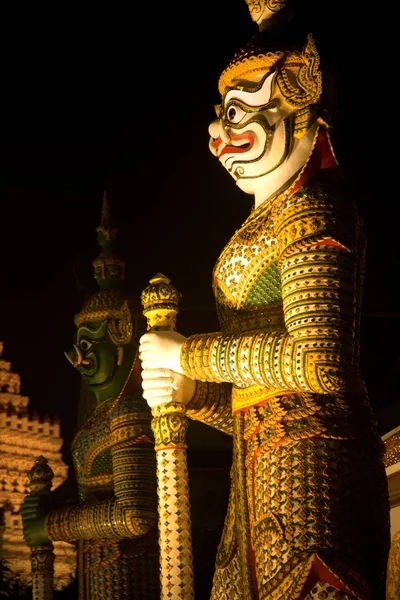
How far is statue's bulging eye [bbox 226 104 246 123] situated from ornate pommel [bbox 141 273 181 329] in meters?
0.59

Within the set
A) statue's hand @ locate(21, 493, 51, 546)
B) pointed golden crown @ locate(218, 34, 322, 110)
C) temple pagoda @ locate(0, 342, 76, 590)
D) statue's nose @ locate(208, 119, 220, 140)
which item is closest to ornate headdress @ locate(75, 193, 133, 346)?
statue's hand @ locate(21, 493, 51, 546)

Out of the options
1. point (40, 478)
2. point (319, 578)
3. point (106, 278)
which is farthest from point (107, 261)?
point (319, 578)

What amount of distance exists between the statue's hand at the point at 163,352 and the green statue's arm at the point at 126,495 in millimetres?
1049

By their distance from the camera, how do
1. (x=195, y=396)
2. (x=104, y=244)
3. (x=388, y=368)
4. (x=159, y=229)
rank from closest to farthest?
(x=195, y=396) → (x=104, y=244) → (x=388, y=368) → (x=159, y=229)

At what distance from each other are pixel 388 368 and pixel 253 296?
7.60 feet

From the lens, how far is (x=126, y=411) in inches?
178

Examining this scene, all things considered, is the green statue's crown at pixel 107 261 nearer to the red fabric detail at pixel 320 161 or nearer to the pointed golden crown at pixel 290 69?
the pointed golden crown at pixel 290 69

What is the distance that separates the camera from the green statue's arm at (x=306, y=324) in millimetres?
3088

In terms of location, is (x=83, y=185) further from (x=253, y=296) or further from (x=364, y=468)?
(x=364, y=468)

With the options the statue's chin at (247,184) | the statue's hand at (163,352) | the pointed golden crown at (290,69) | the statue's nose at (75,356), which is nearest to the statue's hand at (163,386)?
the statue's hand at (163,352)

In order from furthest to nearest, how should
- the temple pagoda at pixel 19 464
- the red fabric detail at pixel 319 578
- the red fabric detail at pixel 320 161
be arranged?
the temple pagoda at pixel 19 464 < the red fabric detail at pixel 320 161 < the red fabric detail at pixel 319 578

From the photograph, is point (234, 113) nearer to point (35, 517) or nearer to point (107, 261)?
point (107, 261)

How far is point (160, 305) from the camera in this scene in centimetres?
355

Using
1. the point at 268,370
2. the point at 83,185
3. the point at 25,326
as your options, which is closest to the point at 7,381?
the point at 25,326
